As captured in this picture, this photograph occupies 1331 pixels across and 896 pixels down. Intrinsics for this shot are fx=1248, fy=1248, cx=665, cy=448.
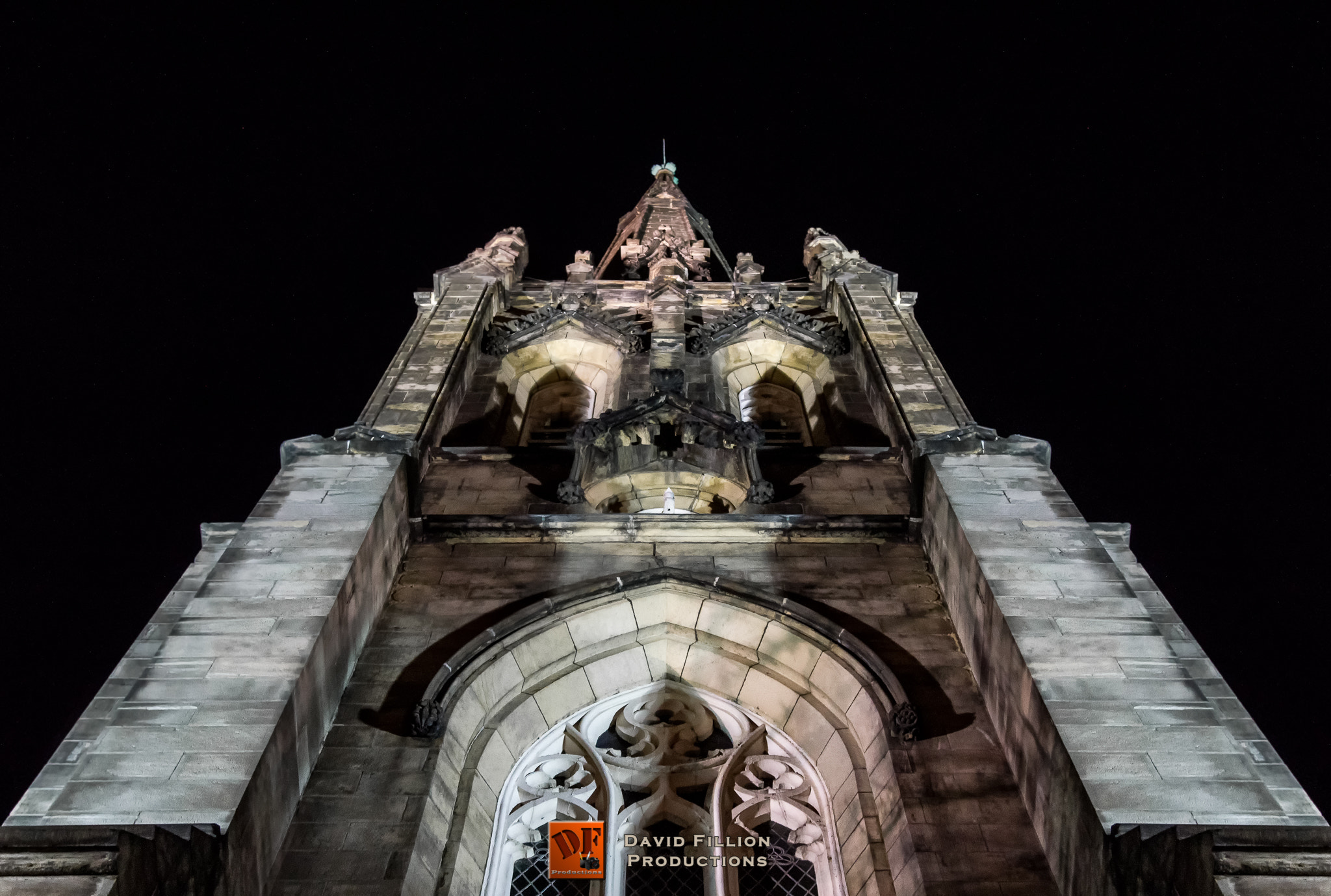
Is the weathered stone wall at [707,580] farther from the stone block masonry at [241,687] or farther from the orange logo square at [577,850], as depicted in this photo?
the orange logo square at [577,850]

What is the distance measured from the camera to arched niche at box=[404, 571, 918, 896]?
9.46m

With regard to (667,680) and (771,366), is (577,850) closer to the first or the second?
(667,680)

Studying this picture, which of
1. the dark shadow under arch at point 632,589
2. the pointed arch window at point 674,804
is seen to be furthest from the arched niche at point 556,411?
the pointed arch window at point 674,804

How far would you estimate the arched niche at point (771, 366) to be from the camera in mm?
21828

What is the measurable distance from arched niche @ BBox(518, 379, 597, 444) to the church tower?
3.56 meters

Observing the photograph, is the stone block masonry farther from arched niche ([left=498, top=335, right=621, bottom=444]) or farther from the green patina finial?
the green patina finial

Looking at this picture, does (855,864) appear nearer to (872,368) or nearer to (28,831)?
(28,831)

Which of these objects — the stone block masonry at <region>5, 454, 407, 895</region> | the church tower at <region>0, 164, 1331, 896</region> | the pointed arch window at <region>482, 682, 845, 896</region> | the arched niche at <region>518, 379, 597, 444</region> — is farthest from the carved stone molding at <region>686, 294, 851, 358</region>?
the pointed arch window at <region>482, 682, 845, 896</region>

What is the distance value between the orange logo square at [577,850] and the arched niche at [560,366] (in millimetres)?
11570

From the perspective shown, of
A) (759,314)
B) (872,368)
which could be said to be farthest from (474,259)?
(872,368)

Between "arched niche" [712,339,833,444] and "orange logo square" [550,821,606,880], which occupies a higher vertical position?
"arched niche" [712,339,833,444]

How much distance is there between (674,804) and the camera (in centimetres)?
1059

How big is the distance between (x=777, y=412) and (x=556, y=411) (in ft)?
12.6

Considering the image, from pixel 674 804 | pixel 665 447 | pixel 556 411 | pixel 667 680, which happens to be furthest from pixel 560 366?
pixel 674 804
